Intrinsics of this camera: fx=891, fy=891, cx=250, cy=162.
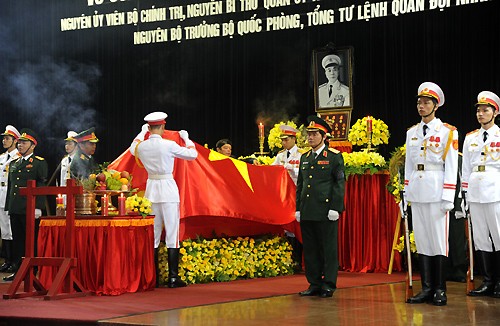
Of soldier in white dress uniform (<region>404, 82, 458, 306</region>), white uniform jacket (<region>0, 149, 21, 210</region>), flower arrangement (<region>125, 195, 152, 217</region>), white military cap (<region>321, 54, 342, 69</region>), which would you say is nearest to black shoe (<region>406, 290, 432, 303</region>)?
soldier in white dress uniform (<region>404, 82, 458, 306</region>)

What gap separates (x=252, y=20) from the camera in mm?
12375

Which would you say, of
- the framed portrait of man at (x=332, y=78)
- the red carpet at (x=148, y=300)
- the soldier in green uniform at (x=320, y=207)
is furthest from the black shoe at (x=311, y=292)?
the framed portrait of man at (x=332, y=78)

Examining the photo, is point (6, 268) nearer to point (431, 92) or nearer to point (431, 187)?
point (431, 187)

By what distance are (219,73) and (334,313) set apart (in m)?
7.24

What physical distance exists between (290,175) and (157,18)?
4.32 metres

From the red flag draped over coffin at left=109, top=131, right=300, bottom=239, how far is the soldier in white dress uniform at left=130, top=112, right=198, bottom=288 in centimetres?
29

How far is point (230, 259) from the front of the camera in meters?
9.05

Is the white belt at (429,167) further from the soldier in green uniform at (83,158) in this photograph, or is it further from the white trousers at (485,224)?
the soldier in green uniform at (83,158)

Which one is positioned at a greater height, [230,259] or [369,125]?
[369,125]

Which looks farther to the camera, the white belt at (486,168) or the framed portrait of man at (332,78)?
the framed portrait of man at (332,78)

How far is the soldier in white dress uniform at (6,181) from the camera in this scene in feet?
34.3

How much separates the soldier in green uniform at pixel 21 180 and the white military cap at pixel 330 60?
4044 mm

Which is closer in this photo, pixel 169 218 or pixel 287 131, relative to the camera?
pixel 169 218

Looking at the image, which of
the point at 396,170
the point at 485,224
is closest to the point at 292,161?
the point at 396,170
